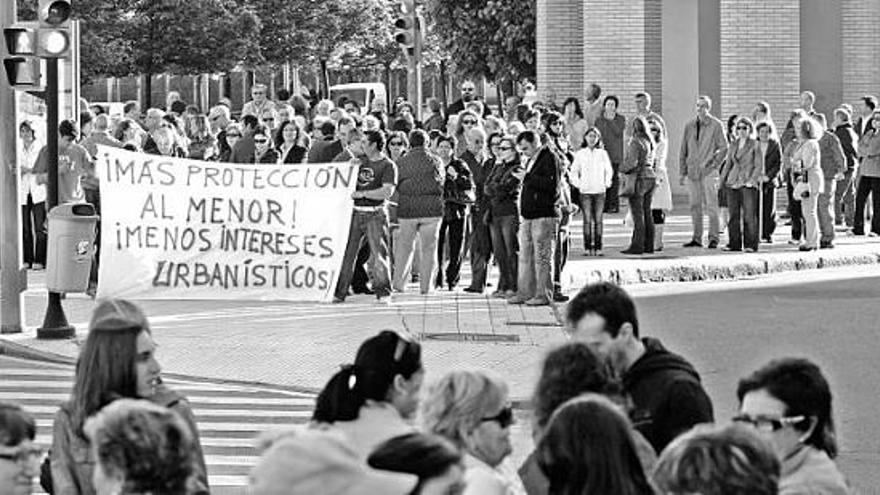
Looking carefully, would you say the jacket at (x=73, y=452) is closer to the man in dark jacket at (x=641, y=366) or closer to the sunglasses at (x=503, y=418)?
the sunglasses at (x=503, y=418)

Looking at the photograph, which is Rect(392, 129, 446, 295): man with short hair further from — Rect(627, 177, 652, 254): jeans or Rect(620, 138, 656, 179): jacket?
Rect(627, 177, 652, 254): jeans

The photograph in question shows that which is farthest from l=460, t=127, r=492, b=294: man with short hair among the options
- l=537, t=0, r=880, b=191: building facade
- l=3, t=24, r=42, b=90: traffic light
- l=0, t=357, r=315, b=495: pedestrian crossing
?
l=537, t=0, r=880, b=191: building facade

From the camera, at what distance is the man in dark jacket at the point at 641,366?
25.3 feet

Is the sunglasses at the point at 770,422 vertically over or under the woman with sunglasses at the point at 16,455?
over

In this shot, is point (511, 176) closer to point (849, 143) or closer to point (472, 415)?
point (849, 143)

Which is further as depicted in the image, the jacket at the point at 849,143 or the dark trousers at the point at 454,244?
the jacket at the point at 849,143

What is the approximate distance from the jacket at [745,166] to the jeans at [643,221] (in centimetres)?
120

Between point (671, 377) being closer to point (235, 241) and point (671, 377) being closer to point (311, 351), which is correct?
point (311, 351)

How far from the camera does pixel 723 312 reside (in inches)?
884

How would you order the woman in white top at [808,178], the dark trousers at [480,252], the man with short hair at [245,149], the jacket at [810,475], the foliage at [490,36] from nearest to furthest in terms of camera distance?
1. the jacket at [810,475]
2. the dark trousers at [480,252]
3. the man with short hair at [245,149]
4. the woman in white top at [808,178]
5. the foliage at [490,36]

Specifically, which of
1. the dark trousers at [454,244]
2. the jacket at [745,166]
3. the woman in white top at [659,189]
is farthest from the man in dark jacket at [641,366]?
the jacket at [745,166]

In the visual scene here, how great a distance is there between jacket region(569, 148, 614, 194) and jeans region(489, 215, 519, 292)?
4.09m

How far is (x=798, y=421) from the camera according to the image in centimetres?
666

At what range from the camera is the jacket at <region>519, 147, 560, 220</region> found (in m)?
21.9
